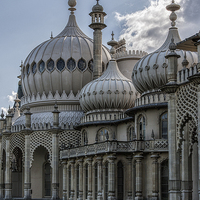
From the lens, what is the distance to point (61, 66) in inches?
1932

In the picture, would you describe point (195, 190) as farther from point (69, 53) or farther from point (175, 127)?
point (69, 53)

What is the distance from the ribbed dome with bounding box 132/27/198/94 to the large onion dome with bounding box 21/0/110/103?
43.8 feet

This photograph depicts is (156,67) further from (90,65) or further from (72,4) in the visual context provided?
(72,4)

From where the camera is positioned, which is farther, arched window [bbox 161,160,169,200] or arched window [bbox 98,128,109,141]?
arched window [bbox 98,128,109,141]

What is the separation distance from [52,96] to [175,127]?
75.4ft

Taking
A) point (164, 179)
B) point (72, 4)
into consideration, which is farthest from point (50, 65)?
point (164, 179)

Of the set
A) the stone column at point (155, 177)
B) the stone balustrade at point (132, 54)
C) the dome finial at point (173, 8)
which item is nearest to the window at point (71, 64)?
the stone balustrade at point (132, 54)

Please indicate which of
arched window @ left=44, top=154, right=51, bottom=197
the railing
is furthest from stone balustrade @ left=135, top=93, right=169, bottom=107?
arched window @ left=44, top=154, right=51, bottom=197

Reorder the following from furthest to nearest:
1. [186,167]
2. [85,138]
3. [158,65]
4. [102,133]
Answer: [85,138]
[102,133]
[158,65]
[186,167]

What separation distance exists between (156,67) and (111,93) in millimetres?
7422

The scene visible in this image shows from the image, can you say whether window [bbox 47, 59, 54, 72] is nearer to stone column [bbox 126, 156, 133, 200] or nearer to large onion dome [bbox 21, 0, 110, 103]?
large onion dome [bbox 21, 0, 110, 103]

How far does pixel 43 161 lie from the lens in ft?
160

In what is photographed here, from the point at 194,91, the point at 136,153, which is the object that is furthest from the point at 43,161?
the point at 194,91

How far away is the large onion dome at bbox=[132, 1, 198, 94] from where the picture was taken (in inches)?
1378
